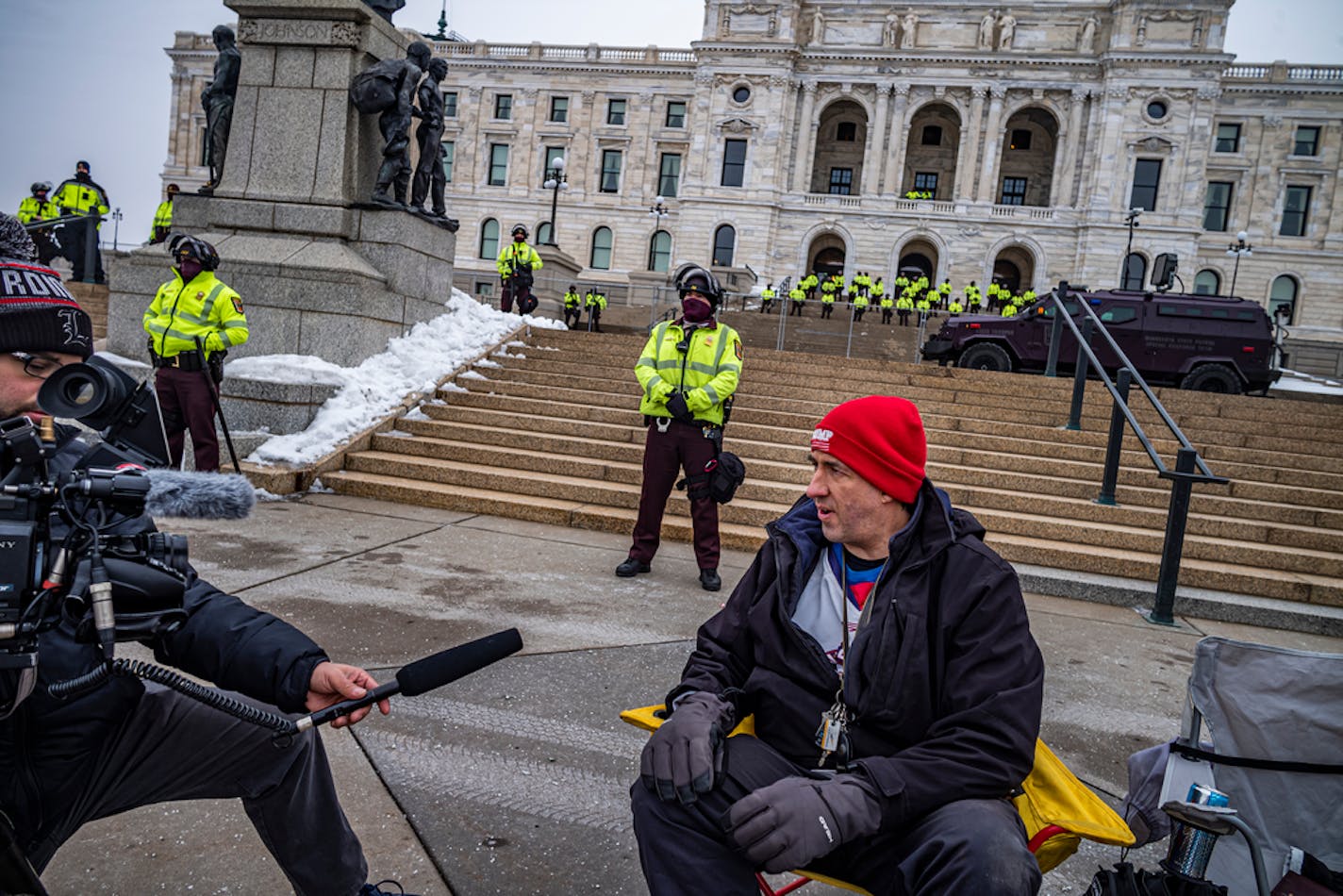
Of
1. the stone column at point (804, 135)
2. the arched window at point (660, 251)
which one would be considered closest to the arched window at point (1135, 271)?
the stone column at point (804, 135)

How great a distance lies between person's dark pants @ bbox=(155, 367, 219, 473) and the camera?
6.87m

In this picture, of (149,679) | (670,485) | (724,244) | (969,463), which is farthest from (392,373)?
(724,244)

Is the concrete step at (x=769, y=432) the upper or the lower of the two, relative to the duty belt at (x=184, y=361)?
lower

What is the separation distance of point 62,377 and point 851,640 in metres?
1.78

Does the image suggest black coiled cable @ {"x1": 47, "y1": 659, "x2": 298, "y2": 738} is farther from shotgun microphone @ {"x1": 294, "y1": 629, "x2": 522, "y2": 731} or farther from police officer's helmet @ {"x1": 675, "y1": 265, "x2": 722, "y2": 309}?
police officer's helmet @ {"x1": 675, "y1": 265, "x2": 722, "y2": 309}

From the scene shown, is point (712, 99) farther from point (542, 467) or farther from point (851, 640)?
point (851, 640)

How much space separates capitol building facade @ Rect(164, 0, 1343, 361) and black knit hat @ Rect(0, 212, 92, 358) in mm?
42950

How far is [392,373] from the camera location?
9.72 meters

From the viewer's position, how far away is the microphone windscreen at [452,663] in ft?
5.06

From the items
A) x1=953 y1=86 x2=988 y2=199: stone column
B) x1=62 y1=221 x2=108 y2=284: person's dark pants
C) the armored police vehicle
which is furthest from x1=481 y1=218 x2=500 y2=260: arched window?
the armored police vehicle

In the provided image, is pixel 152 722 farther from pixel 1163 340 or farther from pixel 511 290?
pixel 1163 340

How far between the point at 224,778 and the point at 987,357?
16466 millimetres

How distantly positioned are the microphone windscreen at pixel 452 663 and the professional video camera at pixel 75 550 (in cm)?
39

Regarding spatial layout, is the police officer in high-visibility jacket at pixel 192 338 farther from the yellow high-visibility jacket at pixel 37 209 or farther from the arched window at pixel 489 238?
the arched window at pixel 489 238
